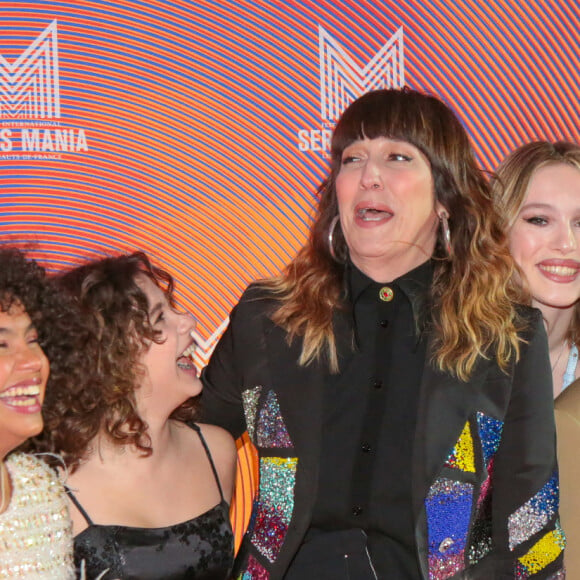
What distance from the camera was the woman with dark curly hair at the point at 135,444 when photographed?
7.75 feet

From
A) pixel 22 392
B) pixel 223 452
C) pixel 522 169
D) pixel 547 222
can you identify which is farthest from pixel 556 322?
pixel 22 392

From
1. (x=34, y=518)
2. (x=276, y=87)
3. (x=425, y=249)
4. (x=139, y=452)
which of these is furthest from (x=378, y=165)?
(x=34, y=518)

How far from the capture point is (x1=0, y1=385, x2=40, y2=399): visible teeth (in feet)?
6.85

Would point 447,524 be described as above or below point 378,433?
below

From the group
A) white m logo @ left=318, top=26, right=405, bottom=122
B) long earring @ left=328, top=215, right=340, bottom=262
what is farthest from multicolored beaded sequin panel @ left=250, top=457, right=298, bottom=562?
white m logo @ left=318, top=26, right=405, bottom=122

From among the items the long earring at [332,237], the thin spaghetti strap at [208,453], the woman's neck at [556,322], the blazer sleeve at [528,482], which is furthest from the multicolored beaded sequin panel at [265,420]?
the woman's neck at [556,322]

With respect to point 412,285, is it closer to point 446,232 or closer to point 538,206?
point 446,232

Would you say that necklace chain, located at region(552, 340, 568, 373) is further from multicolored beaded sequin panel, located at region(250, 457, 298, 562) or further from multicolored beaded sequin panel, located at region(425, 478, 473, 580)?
multicolored beaded sequin panel, located at region(250, 457, 298, 562)

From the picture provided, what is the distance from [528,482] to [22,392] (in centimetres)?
131

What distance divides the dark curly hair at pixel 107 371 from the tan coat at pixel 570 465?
44.5 inches

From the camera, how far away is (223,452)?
2.70m

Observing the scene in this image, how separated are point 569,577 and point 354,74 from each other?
187 centimetres

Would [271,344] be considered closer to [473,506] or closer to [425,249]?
[425,249]

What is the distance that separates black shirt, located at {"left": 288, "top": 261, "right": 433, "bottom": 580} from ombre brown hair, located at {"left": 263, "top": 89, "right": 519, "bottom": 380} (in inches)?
2.8
